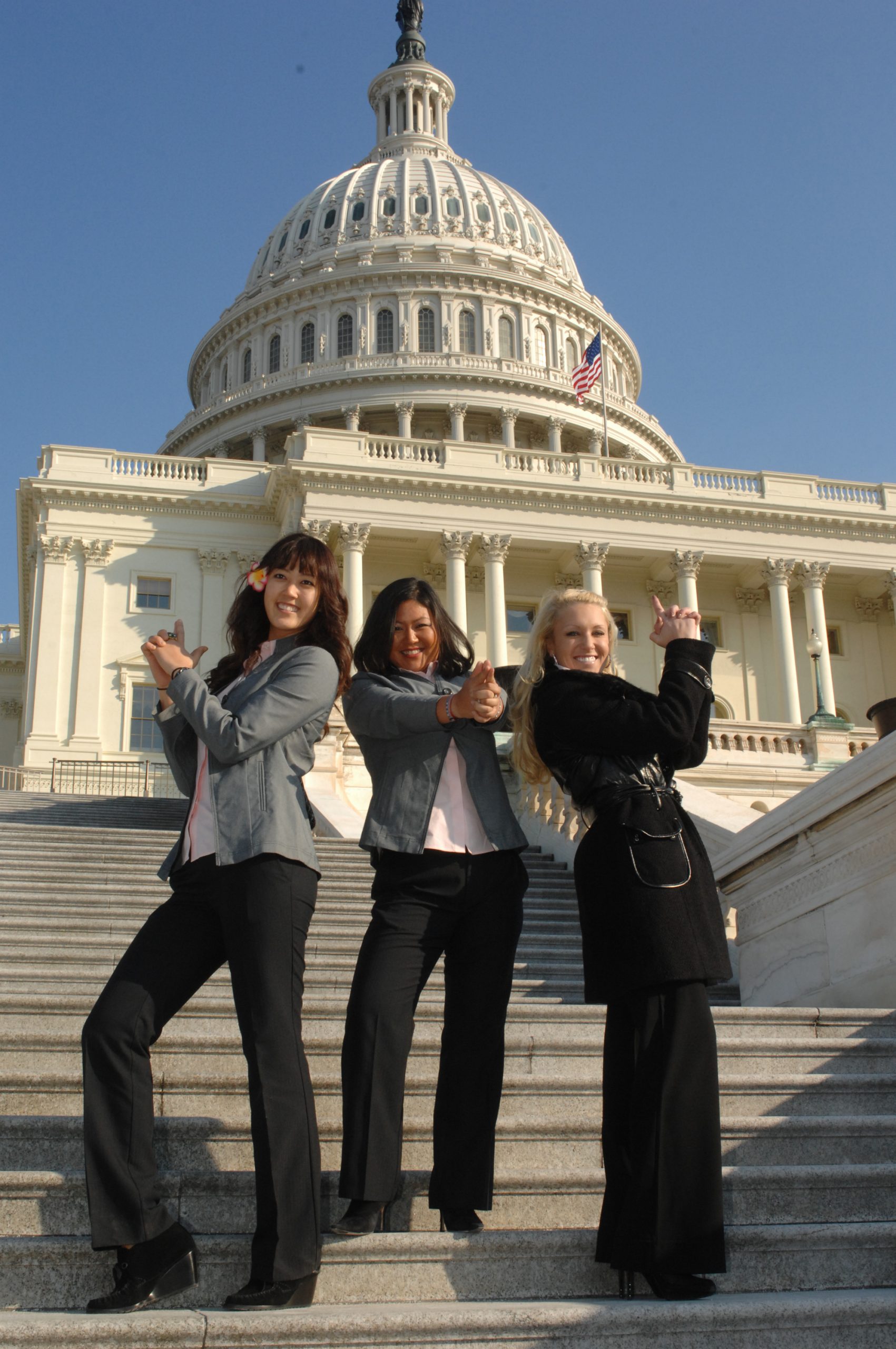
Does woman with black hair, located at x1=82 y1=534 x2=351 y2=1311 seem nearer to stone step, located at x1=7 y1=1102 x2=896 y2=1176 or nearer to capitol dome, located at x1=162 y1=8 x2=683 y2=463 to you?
stone step, located at x1=7 y1=1102 x2=896 y2=1176

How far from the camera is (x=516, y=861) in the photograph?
3885 mm

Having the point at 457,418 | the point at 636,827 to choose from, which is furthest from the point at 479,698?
the point at 457,418

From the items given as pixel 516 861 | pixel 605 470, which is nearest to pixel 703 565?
pixel 605 470

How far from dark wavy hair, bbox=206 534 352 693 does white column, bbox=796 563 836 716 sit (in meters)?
37.8

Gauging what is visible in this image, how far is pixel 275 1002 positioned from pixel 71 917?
18.3ft

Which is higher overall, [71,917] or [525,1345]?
[71,917]

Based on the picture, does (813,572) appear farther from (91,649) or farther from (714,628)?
(91,649)

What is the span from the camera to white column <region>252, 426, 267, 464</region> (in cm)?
5891

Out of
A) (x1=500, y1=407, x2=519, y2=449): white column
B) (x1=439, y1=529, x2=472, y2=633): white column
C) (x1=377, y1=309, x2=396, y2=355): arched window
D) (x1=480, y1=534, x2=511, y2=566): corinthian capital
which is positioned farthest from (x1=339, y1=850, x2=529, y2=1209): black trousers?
(x1=377, y1=309, x2=396, y2=355): arched window

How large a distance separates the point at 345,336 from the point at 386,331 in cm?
215

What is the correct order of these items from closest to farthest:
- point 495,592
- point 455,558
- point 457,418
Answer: point 455,558 → point 495,592 → point 457,418

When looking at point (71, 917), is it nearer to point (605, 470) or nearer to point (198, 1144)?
point (198, 1144)

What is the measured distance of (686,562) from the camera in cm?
4084

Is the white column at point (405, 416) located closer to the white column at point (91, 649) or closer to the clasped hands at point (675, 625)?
the white column at point (91, 649)
